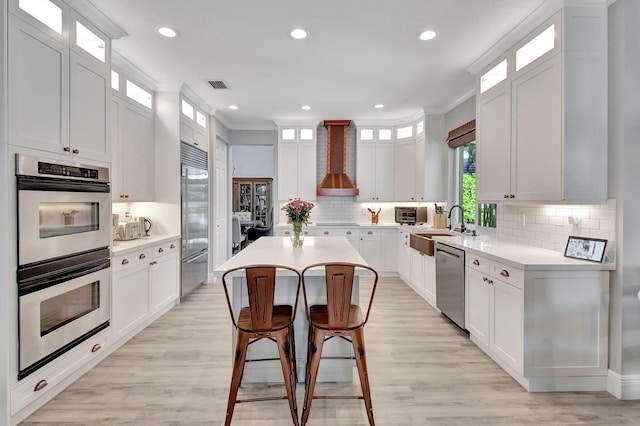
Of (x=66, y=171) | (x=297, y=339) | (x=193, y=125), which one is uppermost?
(x=193, y=125)

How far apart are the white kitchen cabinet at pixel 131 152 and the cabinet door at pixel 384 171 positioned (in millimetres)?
3653

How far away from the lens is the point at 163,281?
3.85 m

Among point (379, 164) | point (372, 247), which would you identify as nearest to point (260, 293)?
point (372, 247)

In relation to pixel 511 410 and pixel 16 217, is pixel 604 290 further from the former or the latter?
pixel 16 217

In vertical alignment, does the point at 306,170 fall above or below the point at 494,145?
above

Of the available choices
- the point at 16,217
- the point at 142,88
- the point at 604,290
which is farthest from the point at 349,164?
the point at 16,217

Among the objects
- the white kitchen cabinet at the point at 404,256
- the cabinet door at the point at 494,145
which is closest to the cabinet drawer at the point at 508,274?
the cabinet door at the point at 494,145

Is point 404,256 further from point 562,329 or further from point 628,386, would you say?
point 628,386

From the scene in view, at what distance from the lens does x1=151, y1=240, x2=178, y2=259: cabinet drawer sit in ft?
11.9

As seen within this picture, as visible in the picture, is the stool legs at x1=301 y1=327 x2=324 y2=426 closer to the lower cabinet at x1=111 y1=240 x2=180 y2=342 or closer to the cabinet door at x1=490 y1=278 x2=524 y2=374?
the cabinet door at x1=490 y1=278 x2=524 y2=374

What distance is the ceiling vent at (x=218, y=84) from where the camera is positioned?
161 inches

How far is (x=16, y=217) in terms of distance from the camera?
75.0 inches

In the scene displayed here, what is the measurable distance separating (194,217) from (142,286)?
→ 4.80ft

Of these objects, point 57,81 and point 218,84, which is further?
point 218,84
